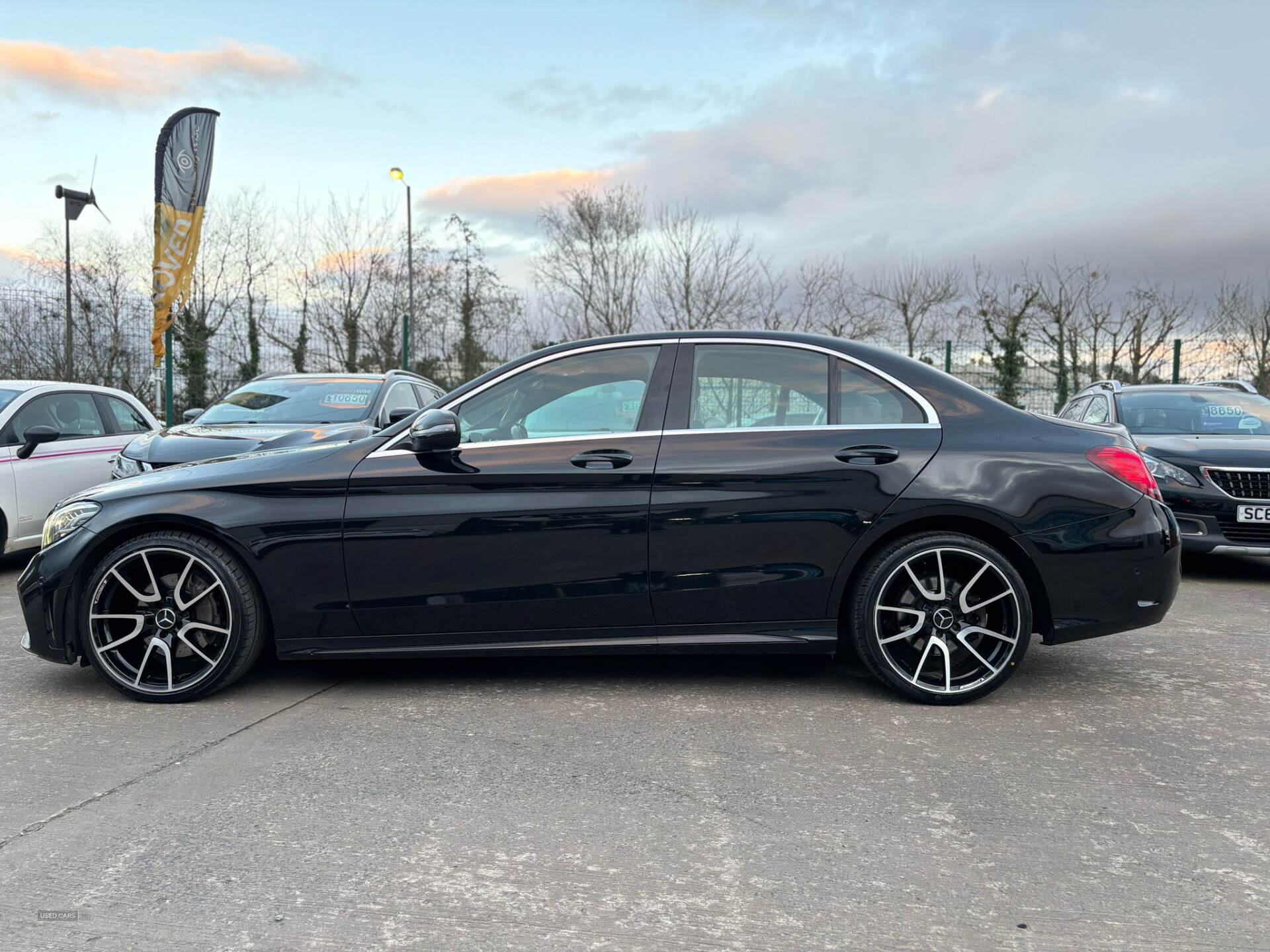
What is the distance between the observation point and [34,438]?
794 centimetres

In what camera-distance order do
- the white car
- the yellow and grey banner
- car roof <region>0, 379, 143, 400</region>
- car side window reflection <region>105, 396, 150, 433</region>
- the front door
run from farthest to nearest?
1. the yellow and grey banner
2. car side window reflection <region>105, 396, 150, 433</region>
3. car roof <region>0, 379, 143, 400</region>
4. the white car
5. the front door

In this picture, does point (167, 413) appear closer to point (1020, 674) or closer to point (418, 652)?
point (418, 652)

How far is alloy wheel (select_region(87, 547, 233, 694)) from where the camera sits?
4.34 meters

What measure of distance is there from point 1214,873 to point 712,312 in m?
20.4

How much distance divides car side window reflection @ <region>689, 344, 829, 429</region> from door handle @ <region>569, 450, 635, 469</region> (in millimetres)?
337

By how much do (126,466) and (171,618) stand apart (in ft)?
12.9

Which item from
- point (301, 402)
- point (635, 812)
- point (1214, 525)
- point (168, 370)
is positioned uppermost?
point (168, 370)

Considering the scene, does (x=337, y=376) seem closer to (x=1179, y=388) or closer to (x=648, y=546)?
(x=648, y=546)

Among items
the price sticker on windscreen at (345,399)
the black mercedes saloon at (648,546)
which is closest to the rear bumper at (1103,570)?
the black mercedes saloon at (648,546)

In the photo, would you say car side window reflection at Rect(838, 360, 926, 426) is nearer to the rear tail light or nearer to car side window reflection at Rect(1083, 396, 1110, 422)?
the rear tail light

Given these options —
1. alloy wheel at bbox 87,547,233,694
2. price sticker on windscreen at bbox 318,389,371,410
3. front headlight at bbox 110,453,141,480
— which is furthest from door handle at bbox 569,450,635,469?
price sticker on windscreen at bbox 318,389,371,410

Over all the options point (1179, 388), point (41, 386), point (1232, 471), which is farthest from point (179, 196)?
A: point (1232, 471)

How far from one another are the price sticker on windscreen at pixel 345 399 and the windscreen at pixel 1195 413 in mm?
6945

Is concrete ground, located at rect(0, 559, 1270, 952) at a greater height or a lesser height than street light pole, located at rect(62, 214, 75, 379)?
lesser
